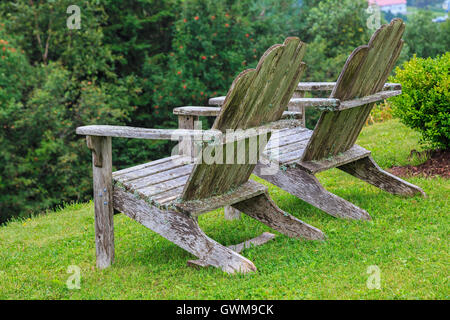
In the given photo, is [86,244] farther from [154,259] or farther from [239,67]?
[239,67]

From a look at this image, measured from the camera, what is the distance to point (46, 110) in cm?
1258

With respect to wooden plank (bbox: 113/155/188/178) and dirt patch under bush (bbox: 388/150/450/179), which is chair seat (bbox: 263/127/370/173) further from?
dirt patch under bush (bbox: 388/150/450/179)

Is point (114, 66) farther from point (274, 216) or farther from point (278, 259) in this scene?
point (278, 259)

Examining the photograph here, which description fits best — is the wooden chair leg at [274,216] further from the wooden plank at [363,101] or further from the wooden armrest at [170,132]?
the wooden plank at [363,101]

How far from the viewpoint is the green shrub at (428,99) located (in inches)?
204

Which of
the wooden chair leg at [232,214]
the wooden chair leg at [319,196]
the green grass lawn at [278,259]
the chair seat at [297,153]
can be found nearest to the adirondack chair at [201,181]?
the green grass lawn at [278,259]

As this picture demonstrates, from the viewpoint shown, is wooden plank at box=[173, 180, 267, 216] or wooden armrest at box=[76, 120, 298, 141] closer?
wooden armrest at box=[76, 120, 298, 141]

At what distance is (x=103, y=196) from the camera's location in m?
3.51

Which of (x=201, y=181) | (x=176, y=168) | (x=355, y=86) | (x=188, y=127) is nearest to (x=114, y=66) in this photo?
(x=188, y=127)

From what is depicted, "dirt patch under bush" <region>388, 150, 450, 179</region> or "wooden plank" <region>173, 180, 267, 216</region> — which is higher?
"wooden plank" <region>173, 180, 267, 216</region>

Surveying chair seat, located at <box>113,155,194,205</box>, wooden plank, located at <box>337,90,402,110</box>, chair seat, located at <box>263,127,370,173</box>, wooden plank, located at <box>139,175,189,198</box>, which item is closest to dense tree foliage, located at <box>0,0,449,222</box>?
chair seat, located at <box>263,127,370,173</box>

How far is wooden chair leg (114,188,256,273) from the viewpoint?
3.22m

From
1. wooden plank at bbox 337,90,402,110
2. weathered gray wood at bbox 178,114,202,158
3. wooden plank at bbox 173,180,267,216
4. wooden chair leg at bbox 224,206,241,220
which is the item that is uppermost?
wooden plank at bbox 337,90,402,110

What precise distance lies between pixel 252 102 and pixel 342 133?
1.38 m
